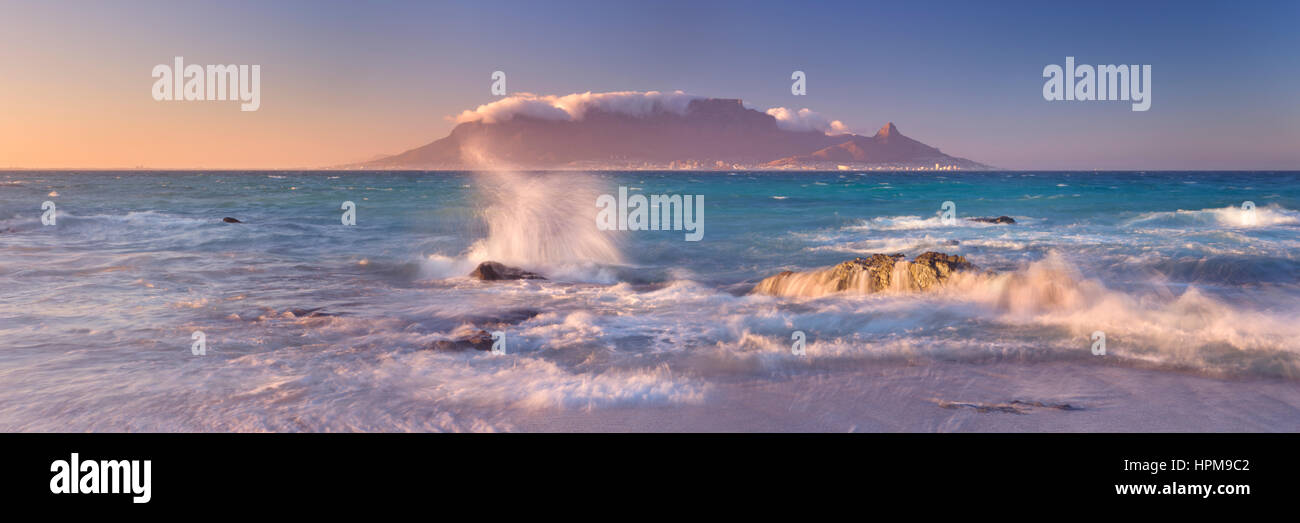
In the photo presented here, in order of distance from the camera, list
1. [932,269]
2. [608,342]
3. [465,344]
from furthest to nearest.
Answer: [932,269]
[608,342]
[465,344]

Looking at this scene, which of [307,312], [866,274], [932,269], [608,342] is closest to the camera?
[608,342]

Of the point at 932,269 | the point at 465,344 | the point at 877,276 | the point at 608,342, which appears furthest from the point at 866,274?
the point at 465,344

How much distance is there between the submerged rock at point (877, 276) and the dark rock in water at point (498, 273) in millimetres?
4809

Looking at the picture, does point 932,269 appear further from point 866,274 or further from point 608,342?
point 608,342

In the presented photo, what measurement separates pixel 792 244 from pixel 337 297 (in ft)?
47.3

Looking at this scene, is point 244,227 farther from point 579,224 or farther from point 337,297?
point 337,297

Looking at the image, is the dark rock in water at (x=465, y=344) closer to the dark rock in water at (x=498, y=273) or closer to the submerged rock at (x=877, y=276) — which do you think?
the submerged rock at (x=877, y=276)

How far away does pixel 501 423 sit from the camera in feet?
15.3

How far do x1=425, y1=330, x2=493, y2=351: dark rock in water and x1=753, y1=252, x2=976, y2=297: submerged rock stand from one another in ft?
16.4

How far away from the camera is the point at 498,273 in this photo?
491 inches

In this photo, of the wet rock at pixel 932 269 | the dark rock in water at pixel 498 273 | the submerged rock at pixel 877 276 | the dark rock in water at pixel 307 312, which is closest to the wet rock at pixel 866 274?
the submerged rock at pixel 877 276

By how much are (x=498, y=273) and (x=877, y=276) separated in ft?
22.6

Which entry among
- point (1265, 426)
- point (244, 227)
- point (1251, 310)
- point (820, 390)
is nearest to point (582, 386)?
point (820, 390)

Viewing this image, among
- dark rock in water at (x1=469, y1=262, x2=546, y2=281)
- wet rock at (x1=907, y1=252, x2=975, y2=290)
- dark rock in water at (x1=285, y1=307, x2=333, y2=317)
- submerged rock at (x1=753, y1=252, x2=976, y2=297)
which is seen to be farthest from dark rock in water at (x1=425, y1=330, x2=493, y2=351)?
wet rock at (x1=907, y1=252, x2=975, y2=290)
